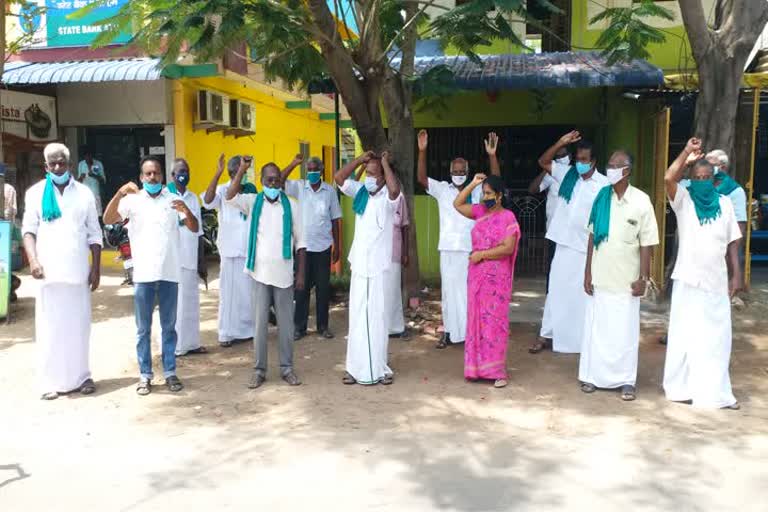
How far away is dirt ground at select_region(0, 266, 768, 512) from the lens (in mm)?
3811

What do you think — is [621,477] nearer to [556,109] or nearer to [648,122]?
[648,122]

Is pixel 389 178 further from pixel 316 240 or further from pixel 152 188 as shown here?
pixel 152 188

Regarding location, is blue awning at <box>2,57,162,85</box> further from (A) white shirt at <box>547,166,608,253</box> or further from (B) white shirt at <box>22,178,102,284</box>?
(A) white shirt at <box>547,166,608,253</box>

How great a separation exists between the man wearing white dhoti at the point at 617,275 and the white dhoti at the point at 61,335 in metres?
4.03

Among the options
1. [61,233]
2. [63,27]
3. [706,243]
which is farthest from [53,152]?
[63,27]

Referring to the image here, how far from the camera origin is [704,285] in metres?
5.15

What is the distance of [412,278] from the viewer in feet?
27.8

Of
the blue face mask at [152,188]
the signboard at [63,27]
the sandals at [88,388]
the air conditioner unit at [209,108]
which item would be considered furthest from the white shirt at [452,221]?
the signboard at [63,27]

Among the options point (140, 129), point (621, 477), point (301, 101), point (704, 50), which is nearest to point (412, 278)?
point (704, 50)

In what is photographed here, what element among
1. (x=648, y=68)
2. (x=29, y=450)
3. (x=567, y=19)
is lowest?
(x=29, y=450)

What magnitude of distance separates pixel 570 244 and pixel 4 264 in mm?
6282

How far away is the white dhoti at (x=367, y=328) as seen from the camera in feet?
18.9

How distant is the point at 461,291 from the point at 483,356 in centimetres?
116

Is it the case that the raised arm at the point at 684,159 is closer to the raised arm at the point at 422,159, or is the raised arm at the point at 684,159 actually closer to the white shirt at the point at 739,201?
the white shirt at the point at 739,201
